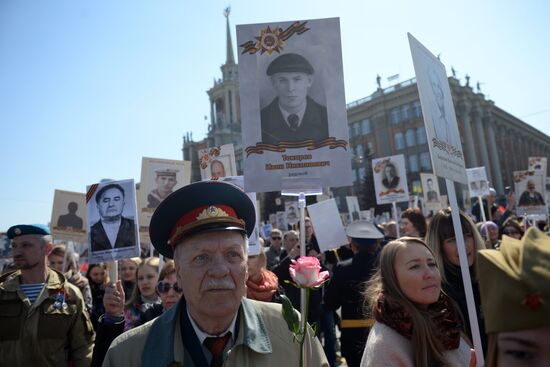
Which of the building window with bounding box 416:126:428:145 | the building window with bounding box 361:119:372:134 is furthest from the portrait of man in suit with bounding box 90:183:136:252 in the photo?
the building window with bounding box 361:119:372:134

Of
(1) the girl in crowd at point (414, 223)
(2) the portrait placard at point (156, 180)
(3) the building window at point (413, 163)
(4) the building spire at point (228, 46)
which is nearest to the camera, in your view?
(1) the girl in crowd at point (414, 223)

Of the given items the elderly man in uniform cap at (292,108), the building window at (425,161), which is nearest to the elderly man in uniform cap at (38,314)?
the elderly man in uniform cap at (292,108)

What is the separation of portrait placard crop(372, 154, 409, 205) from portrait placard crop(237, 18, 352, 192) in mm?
7338

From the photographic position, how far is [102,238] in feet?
15.2

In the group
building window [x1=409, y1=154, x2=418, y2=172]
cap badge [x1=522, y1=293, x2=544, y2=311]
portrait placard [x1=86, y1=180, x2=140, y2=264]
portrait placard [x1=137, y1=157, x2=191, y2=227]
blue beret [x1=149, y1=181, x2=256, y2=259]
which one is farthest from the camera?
building window [x1=409, y1=154, x2=418, y2=172]

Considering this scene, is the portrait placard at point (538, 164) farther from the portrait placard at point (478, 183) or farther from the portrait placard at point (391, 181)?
the portrait placard at point (391, 181)

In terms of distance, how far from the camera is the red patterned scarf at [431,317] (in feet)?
7.50

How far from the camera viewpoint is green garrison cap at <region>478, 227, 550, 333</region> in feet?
3.84

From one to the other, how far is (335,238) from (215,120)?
287 ft

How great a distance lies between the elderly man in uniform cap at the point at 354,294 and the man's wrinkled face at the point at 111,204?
2566 millimetres

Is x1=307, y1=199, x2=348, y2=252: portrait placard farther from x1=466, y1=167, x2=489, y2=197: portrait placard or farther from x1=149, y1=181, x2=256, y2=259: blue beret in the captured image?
x1=466, y1=167, x2=489, y2=197: portrait placard

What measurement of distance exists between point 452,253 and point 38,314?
3458mm

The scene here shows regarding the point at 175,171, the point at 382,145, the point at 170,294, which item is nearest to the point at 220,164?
the point at 175,171

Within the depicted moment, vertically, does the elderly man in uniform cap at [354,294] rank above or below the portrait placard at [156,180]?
below
